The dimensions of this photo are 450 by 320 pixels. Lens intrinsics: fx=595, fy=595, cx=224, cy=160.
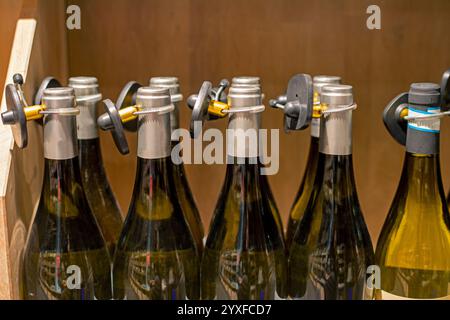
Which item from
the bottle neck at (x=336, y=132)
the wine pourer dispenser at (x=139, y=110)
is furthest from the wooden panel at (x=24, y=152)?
the bottle neck at (x=336, y=132)

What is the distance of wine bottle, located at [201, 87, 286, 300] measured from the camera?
672 mm

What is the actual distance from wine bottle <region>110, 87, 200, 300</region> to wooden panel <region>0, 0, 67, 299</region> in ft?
0.38

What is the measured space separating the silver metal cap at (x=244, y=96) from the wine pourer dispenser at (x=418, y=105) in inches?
6.2

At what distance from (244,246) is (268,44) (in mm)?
345

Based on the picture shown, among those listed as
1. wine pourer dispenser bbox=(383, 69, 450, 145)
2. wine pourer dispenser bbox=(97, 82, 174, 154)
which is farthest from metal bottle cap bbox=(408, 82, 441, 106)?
wine pourer dispenser bbox=(97, 82, 174, 154)

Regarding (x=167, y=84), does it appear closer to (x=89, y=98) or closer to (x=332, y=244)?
(x=89, y=98)

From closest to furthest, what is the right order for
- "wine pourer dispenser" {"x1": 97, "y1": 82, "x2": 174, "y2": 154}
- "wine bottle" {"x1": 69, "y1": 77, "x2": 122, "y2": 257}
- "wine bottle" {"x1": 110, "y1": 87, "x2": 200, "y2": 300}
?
1. "wine pourer dispenser" {"x1": 97, "y1": 82, "x2": 174, "y2": 154}
2. "wine bottle" {"x1": 110, "y1": 87, "x2": 200, "y2": 300}
3. "wine bottle" {"x1": 69, "y1": 77, "x2": 122, "y2": 257}

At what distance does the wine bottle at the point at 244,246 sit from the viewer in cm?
67

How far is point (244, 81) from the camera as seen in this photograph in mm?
631

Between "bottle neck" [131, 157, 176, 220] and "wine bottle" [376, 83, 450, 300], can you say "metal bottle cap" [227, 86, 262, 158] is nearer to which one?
"bottle neck" [131, 157, 176, 220]

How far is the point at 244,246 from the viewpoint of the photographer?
0.69 meters

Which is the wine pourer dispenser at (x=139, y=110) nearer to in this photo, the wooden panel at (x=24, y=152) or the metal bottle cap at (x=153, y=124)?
the metal bottle cap at (x=153, y=124)

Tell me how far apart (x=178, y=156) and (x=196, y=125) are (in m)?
0.21

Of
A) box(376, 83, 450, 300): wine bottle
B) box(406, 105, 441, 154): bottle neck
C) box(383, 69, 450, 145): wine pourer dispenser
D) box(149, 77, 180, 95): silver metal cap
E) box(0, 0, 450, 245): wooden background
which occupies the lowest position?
box(376, 83, 450, 300): wine bottle
